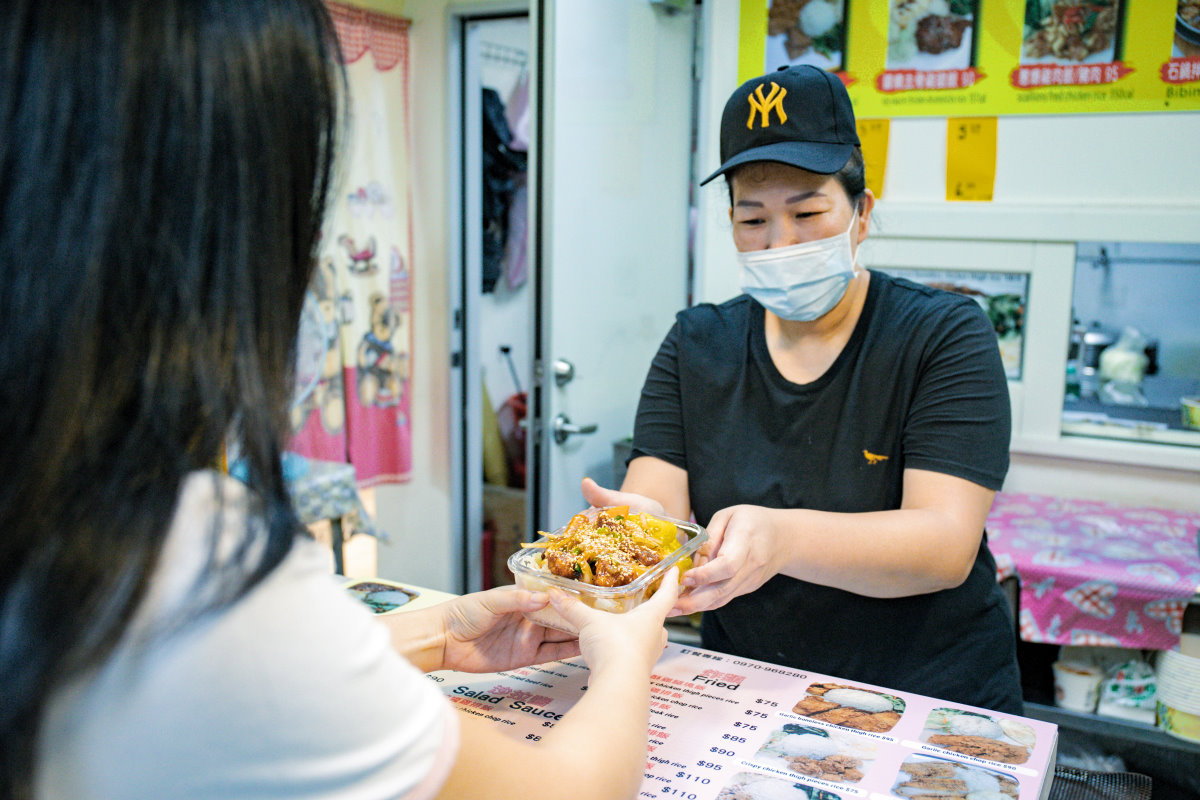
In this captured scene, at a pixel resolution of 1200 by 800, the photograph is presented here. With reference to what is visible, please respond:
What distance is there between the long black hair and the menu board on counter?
69cm

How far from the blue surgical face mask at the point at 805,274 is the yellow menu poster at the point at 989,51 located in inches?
57.7

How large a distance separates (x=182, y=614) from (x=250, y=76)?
0.35 meters

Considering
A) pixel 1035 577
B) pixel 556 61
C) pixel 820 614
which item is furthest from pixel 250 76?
pixel 1035 577

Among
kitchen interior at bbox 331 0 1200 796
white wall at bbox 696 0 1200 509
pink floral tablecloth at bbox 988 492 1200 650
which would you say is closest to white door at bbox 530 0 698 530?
kitchen interior at bbox 331 0 1200 796

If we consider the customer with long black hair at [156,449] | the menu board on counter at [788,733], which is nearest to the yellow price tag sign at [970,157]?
the menu board on counter at [788,733]

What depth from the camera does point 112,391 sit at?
58 centimetres

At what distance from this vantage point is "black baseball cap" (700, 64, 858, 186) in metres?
1.54

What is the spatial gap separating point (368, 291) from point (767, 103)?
2.45 meters

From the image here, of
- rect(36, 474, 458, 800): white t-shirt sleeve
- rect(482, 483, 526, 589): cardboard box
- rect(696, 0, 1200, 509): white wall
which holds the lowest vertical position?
rect(482, 483, 526, 589): cardboard box

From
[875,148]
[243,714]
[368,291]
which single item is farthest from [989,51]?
[243,714]

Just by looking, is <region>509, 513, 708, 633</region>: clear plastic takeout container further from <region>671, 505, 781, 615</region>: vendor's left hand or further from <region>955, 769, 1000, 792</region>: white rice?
<region>955, 769, 1000, 792</region>: white rice

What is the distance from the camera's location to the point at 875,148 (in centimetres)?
299

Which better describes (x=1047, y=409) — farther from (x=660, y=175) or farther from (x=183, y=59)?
(x=183, y=59)

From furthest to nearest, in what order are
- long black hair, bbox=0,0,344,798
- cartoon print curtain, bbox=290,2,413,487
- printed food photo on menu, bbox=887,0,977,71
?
cartoon print curtain, bbox=290,2,413,487 < printed food photo on menu, bbox=887,0,977,71 < long black hair, bbox=0,0,344,798
